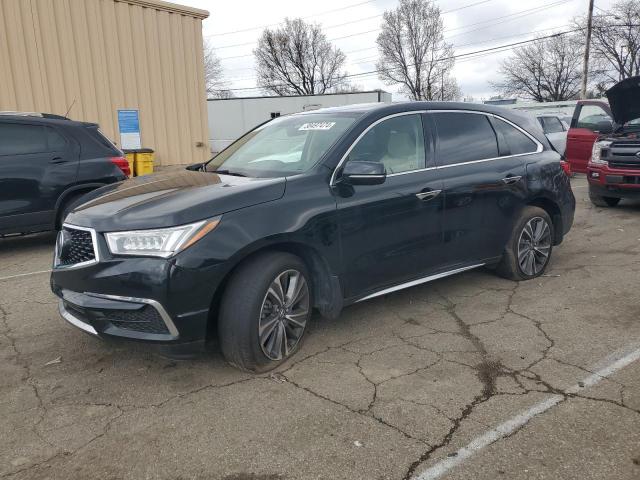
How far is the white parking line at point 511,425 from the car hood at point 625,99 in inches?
245

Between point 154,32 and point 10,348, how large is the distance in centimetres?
1128

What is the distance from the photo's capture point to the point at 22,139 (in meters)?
6.81

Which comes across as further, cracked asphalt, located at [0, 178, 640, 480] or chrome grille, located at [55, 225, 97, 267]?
chrome grille, located at [55, 225, 97, 267]

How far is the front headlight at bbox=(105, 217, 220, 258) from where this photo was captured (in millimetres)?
3061

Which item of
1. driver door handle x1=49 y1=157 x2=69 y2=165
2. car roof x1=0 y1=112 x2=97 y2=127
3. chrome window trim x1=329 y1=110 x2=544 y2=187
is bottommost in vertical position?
driver door handle x1=49 y1=157 x2=69 y2=165

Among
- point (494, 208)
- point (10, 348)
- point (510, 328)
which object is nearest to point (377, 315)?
point (510, 328)

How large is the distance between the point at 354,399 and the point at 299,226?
3.61 feet

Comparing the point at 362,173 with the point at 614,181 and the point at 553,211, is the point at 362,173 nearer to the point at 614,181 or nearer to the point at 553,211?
the point at 553,211

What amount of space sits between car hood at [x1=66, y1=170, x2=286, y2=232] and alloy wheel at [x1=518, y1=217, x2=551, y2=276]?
269 cm

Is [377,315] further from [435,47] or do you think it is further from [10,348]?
[435,47]

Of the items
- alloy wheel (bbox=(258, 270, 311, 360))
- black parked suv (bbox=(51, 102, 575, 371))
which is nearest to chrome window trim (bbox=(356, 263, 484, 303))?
black parked suv (bbox=(51, 102, 575, 371))

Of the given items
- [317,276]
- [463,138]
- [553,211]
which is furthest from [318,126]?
[553,211]

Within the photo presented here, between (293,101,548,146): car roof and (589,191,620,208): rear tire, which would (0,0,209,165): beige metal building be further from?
(589,191,620,208): rear tire

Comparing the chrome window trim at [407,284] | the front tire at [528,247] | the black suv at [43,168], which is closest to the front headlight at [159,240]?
the chrome window trim at [407,284]
